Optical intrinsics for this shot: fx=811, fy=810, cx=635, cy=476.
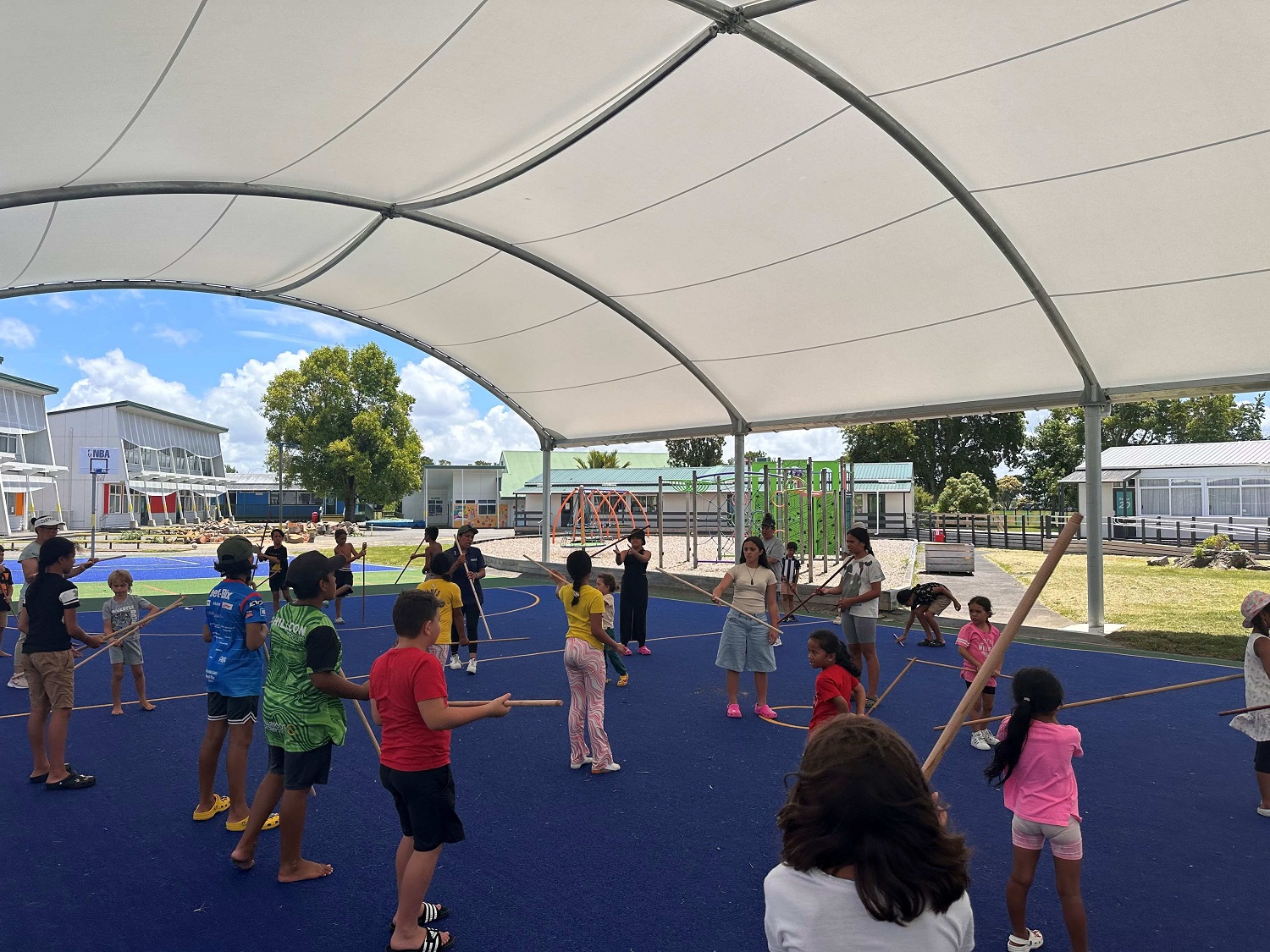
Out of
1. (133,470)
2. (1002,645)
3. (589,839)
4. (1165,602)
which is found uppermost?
(133,470)

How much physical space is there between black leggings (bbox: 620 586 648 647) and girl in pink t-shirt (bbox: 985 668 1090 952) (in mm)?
7334

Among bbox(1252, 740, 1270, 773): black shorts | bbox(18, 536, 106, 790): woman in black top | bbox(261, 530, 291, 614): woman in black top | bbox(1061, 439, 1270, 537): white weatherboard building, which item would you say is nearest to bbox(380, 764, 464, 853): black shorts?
bbox(18, 536, 106, 790): woman in black top

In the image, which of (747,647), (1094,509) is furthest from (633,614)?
(1094,509)

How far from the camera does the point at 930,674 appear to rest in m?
9.70

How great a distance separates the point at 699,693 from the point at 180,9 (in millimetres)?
7667

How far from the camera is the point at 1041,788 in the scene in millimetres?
3484

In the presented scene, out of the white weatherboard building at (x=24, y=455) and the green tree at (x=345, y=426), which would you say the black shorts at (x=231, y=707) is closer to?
the white weatherboard building at (x=24, y=455)

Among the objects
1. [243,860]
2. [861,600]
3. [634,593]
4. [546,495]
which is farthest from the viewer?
[546,495]

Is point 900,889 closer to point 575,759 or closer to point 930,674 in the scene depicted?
point 575,759

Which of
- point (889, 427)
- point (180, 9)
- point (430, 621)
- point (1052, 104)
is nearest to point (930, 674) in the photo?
point (1052, 104)

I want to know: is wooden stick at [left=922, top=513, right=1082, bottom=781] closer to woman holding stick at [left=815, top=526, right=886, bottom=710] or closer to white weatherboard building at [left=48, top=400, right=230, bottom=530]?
woman holding stick at [left=815, top=526, right=886, bottom=710]

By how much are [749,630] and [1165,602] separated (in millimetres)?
13387

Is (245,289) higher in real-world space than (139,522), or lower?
higher

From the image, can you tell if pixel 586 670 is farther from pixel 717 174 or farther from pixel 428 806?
pixel 717 174
